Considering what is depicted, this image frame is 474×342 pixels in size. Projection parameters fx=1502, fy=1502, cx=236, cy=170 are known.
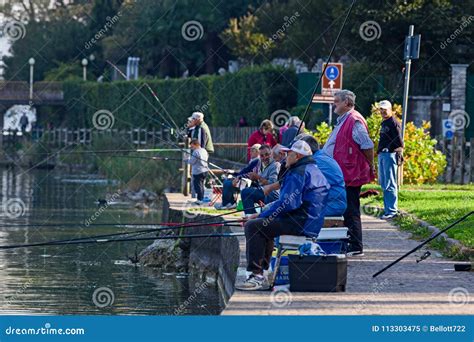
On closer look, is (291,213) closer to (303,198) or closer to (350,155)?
(303,198)

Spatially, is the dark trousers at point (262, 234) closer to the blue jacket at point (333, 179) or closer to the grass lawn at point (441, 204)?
the blue jacket at point (333, 179)

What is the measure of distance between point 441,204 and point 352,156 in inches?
271

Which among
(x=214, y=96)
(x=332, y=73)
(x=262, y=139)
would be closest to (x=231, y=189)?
(x=262, y=139)

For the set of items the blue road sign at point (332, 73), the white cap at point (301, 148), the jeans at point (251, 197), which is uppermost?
the blue road sign at point (332, 73)

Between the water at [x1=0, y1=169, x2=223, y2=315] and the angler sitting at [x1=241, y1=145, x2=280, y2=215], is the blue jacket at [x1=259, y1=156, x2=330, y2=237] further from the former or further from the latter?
the angler sitting at [x1=241, y1=145, x2=280, y2=215]

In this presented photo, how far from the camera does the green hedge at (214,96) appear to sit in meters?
50.6

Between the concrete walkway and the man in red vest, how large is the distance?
0.44 meters

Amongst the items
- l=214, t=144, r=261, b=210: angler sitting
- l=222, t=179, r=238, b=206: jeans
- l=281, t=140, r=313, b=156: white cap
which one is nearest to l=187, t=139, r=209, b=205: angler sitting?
l=214, t=144, r=261, b=210: angler sitting

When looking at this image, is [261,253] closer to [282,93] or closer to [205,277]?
[205,277]

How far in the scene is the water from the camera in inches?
768

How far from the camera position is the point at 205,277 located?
77.5 ft

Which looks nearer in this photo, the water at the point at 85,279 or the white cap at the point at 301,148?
the white cap at the point at 301,148

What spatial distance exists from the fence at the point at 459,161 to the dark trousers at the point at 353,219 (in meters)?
17.0

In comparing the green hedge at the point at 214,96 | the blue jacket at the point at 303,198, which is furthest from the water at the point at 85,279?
the green hedge at the point at 214,96
